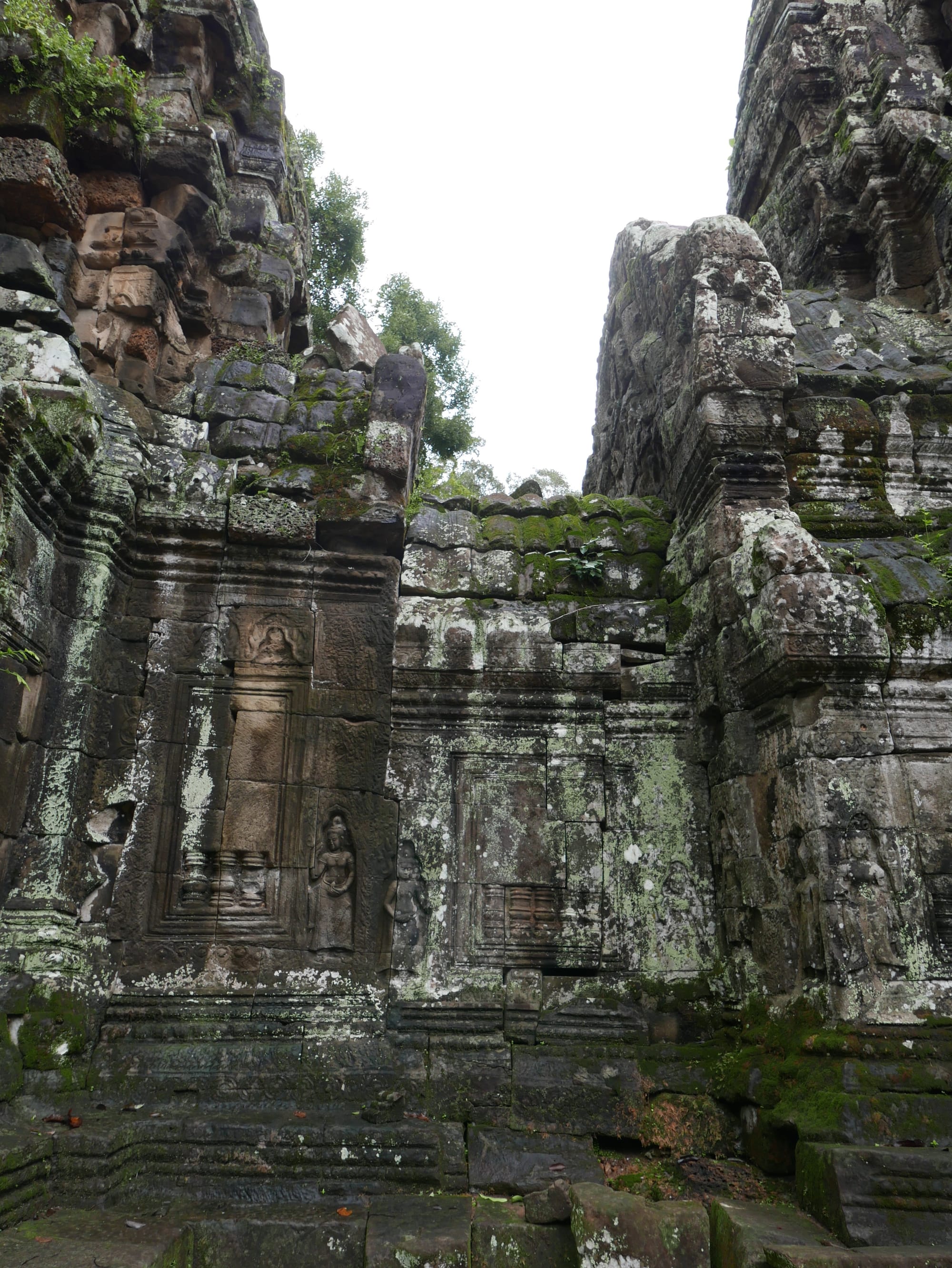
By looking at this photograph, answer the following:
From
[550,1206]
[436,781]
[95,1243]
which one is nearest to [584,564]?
[436,781]

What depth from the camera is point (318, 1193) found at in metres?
4.18

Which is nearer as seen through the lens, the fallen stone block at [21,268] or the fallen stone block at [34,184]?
the fallen stone block at [21,268]

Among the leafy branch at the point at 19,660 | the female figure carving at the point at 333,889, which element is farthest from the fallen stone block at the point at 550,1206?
the leafy branch at the point at 19,660

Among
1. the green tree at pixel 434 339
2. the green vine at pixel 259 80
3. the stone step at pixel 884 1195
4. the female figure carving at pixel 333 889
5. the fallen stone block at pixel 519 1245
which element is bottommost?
the fallen stone block at pixel 519 1245

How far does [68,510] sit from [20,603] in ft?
2.49

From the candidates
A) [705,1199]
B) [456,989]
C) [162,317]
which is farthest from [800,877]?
[162,317]

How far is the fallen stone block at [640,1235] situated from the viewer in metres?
3.69

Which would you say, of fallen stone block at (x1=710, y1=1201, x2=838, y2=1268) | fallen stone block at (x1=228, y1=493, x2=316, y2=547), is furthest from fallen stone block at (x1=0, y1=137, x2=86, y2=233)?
fallen stone block at (x1=710, y1=1201, x2=838, y2=1268)

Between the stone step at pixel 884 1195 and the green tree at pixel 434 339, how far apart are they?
555 inches

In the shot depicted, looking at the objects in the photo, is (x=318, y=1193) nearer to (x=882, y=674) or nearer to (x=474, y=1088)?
(x=474, y=1088)

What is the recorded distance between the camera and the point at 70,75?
19.6ft

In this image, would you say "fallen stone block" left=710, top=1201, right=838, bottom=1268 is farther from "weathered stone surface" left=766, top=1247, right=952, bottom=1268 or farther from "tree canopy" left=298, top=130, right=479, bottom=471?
"tree canopy" left=298, top=130, right=479, bottom=471

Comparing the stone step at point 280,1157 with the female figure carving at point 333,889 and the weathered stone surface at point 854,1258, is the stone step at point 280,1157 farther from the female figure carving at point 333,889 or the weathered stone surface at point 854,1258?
the weathered stone surface at point 854,1258

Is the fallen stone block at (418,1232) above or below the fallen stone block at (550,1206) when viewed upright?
below
